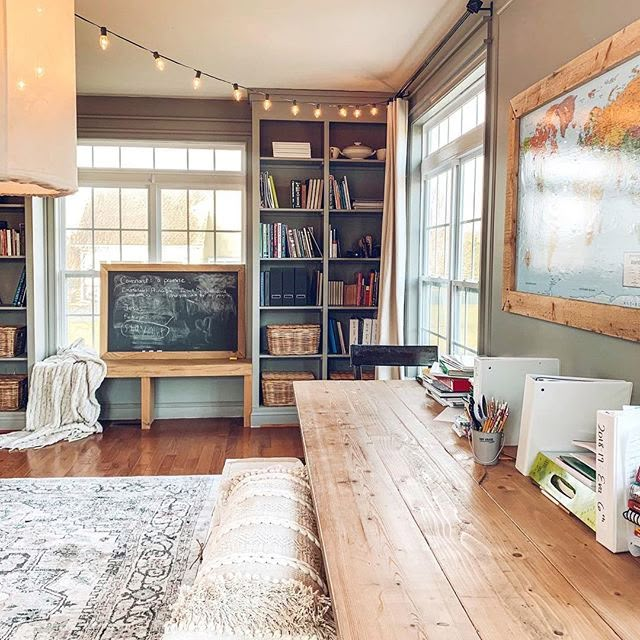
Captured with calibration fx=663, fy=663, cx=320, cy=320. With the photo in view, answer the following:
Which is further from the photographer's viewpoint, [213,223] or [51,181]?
[213,223]

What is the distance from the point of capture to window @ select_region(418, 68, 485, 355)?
11.6 feet

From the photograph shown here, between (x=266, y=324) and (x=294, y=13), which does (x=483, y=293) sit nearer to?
(x=294, y=13)

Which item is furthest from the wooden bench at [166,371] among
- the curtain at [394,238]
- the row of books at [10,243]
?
the curtain at [394,238]

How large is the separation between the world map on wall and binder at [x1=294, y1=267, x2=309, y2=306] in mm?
2779

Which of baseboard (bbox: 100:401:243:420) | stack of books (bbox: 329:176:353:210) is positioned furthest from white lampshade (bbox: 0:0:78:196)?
baseboard (bbox: 100:401:243:420)

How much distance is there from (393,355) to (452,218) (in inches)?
41.4

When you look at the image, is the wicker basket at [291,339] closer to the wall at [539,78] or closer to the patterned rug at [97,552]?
the patterned rug at [97,552]

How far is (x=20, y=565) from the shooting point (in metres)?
2.75

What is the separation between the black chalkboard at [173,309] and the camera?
538 cm

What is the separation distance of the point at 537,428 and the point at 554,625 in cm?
75

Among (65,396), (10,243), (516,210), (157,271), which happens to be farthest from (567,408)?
(10,243)

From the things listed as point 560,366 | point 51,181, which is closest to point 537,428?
point 560,366

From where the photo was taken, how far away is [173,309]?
543 centimetres

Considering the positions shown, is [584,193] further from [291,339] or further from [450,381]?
[291,339]
